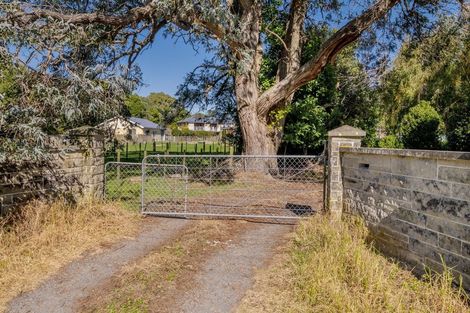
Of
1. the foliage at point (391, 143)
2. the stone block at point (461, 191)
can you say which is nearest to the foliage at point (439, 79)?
the foliage at point (391, 143)

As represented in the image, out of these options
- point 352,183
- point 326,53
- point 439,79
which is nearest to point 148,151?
point 326,53

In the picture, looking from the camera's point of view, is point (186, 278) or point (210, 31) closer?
point (186, 278)

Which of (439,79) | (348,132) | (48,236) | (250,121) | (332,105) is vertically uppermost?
(439,79)

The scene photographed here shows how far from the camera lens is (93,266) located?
4.35 meters

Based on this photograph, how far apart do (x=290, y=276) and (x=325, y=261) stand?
435 mm

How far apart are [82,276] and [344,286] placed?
301cm

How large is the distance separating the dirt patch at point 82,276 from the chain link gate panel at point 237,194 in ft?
4.27

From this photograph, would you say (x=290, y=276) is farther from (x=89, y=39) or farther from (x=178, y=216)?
(x=89, y=39)

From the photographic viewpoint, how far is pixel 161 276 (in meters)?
4.00

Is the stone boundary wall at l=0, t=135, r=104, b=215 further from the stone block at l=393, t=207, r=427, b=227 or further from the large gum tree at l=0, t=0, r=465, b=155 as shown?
the stone block at l=393, t=207, r=427, b=227

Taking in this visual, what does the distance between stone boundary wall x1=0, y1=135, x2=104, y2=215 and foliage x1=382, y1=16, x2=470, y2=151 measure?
10181 mm

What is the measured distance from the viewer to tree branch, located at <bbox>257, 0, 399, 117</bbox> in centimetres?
856

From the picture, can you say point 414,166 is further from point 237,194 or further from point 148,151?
point 148,151

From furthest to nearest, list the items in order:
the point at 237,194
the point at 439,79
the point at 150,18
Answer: the point at 439,79 → the point at 237,194 → the point at 150,18
